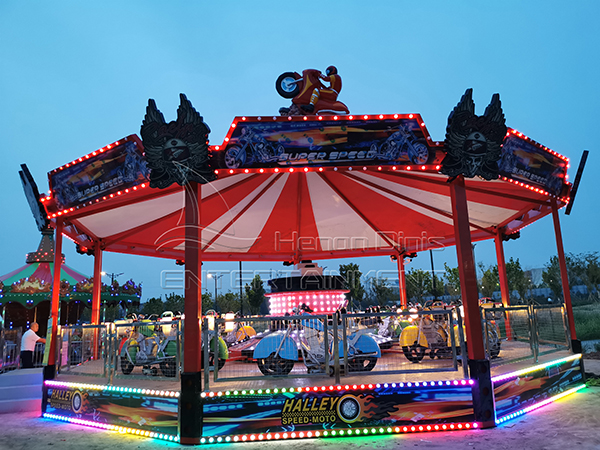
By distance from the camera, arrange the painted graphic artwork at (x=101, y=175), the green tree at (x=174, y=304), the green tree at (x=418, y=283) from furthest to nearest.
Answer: the green tree at (x=174, y=304), the green tree at (x=418, y=283), the painted graphic artwork at (x=101, y=175)

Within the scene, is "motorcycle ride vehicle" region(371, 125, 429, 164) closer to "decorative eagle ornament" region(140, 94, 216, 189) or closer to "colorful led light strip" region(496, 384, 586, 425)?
"decorative eagle ornament" region(140, 94, 216, 189)

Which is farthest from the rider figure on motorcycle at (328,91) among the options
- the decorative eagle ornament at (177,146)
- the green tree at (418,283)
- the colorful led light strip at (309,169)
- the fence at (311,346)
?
the green tree at (418,283)

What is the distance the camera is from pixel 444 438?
208 inches

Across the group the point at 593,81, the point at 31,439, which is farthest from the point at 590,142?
the point at 31,439

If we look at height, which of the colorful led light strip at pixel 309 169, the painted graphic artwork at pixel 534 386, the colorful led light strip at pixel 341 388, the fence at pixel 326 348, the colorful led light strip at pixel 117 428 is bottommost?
Result: the colorful led light strip at pixel 117 428

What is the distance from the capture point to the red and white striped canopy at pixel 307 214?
829 cm

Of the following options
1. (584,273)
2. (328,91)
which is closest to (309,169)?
(328,91)

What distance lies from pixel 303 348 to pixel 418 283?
27.1 metres

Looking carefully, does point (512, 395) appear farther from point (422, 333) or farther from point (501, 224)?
point (501, 224)

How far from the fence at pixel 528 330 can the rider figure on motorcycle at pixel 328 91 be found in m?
4.22

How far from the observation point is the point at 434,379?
226 inches

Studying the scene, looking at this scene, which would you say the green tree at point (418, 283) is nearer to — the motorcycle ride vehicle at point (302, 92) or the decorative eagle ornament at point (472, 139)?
the motorcycle ride vehicle at point (302, 92)

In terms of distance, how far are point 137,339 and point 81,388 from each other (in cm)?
108

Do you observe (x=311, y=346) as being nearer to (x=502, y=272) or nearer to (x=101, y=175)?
(x=101, y=175)
